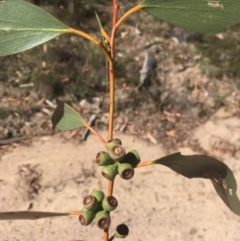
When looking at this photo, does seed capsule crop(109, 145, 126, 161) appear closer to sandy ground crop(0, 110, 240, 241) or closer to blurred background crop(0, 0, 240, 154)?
sandy ground crop(0, 110, 240, 241)

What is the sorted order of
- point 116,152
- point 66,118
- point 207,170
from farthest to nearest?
point 66,118, point 207,170, point 116,152

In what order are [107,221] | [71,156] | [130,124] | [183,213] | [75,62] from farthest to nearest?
Result: [75,62]
[130,124]
[71,156]
[183,213]
[107,221]

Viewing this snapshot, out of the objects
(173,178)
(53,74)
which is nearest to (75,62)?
(53,74)

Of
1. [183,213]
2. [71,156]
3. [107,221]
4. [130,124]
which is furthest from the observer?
[130,124]

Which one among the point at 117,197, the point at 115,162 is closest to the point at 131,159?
the point at 115,162

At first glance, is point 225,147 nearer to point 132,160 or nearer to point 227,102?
point 227,102

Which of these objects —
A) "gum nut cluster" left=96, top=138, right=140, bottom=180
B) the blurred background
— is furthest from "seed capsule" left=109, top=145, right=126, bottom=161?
the blurred background

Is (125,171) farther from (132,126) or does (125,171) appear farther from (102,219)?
(132,126)
